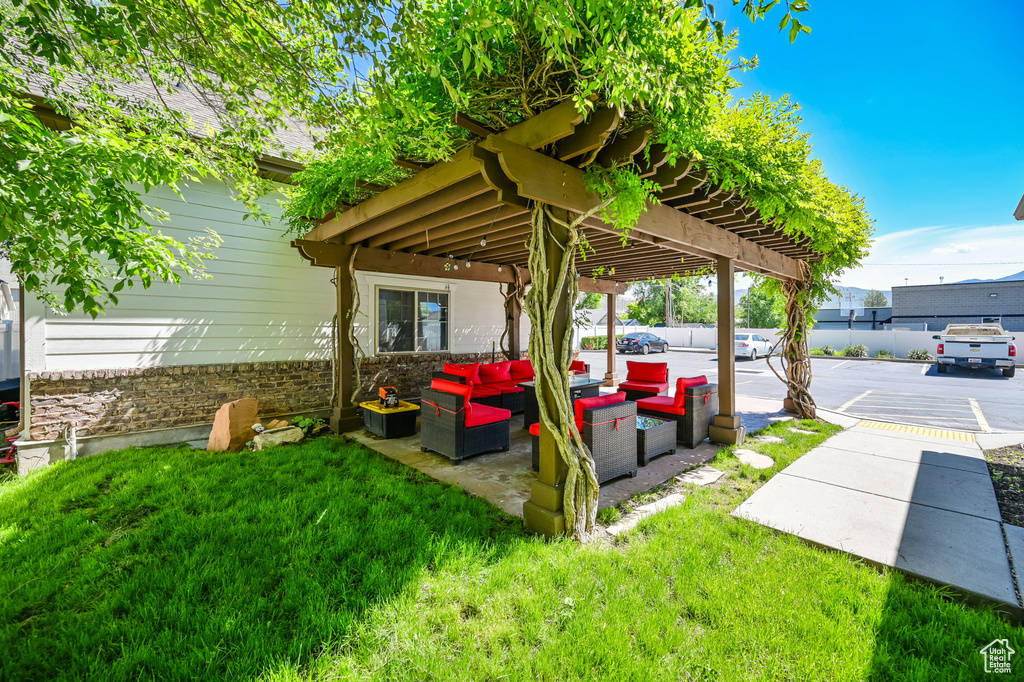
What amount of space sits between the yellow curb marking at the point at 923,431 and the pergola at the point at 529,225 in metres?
2.72

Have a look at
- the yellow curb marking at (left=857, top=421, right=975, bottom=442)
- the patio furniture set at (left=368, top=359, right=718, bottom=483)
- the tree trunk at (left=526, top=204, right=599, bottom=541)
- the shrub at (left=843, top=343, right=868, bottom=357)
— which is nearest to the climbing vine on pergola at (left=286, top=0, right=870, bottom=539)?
the tree trunk at (left=526, top=204, right=599, bottom=541)

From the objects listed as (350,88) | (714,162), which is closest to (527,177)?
(350,88)

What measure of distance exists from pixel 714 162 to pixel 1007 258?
41225mm

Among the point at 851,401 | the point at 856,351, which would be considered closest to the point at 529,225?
the point at 851,401

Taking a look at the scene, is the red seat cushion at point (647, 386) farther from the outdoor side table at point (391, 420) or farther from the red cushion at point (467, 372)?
the outdoor side table at point (391, 420)

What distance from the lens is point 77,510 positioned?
3.25 m

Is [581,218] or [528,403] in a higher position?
[581,218]

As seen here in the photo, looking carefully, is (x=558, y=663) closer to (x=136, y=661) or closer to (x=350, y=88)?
(x=136, y=661)

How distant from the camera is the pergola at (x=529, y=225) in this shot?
2.68 metres

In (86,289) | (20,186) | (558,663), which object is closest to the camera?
(20,186)

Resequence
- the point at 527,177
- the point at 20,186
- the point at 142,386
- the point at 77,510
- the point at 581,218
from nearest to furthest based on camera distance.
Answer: the point at 20,186 → the point at 527,177 → the point at 581,218 → the point at 77,510 → the point at 142,386

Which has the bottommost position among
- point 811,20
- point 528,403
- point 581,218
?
point 528,403

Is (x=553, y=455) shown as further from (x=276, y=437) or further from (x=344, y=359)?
(x=344, y=359)

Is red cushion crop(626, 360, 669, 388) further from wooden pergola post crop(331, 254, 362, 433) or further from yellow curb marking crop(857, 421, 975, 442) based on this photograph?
wooden pergola post crop(331, 254, 362, 433)
